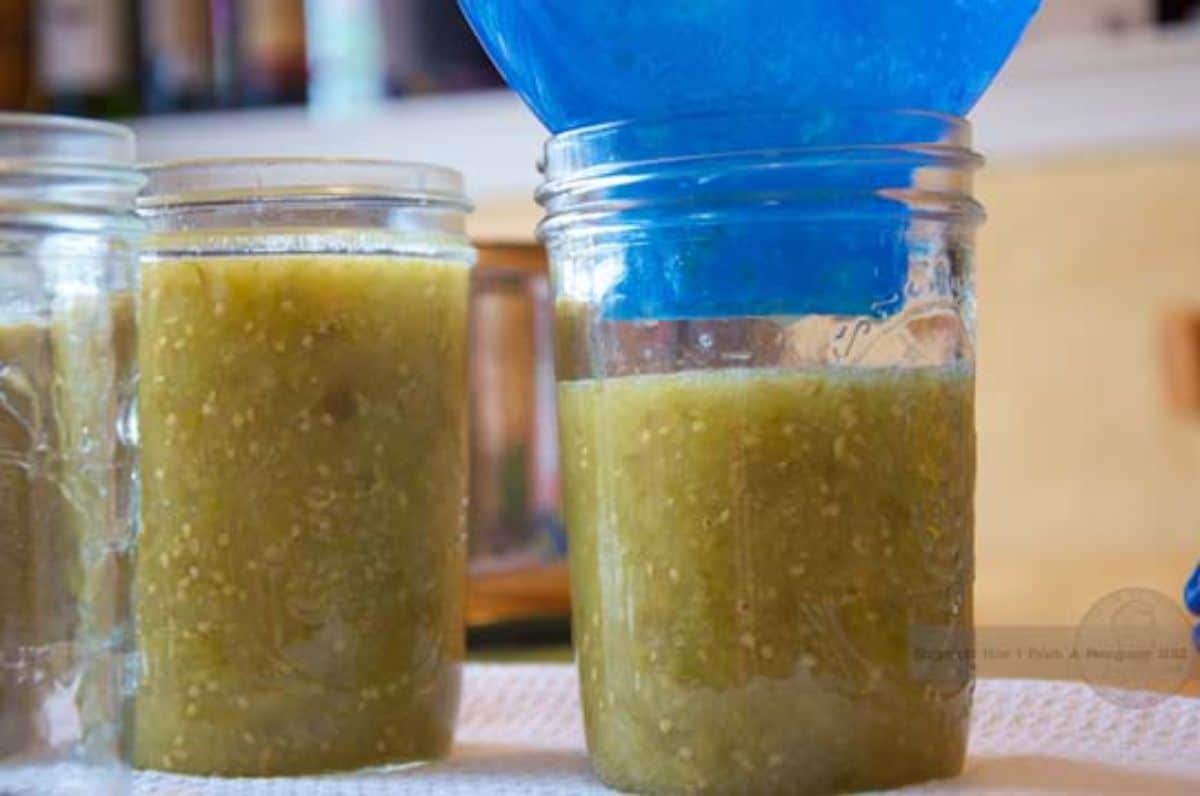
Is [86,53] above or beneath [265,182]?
above

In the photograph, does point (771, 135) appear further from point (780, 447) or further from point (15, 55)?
point (15, 55)

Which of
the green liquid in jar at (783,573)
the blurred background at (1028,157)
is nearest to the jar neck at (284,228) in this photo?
the green liquid in jar at (783,573)

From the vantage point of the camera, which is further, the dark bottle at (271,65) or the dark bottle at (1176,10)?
the dark bottle at (271,65)

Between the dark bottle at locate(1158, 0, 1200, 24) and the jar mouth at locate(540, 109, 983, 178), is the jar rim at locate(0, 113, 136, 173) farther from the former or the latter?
the dark bottle at locate(1158, 0, 1200, 24)

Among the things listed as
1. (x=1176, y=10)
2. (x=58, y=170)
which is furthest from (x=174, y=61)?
(x=58, y=170)

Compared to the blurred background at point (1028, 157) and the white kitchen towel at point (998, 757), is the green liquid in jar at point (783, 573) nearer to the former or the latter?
the white kitchen towel at point (998, 757)
